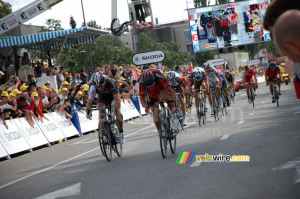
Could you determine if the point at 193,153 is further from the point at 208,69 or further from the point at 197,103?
the point at 208,69

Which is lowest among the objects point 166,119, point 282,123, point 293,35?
point 282,123

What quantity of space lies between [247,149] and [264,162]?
1.68 metres

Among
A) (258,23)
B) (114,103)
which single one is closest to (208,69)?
(114,103)

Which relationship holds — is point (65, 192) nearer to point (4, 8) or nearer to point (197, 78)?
point (197, 78)

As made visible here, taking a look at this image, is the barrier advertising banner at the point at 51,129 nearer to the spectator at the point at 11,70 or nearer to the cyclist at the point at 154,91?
the cyclist at the point at 154,91

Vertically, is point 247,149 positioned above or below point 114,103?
below

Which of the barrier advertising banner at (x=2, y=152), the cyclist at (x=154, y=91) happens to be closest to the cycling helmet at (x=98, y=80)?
the cyclist at (x=154, y=91)

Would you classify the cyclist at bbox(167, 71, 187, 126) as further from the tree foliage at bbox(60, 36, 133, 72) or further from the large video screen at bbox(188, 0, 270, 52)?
the large video screen at bbox(188, 0, 270, 52)

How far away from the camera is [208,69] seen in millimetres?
17656

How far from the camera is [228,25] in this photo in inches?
2099

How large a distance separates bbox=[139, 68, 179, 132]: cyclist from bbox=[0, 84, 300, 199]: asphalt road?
827mm

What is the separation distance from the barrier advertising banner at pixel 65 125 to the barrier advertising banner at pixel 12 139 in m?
2.71

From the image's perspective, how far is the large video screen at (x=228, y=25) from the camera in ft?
174

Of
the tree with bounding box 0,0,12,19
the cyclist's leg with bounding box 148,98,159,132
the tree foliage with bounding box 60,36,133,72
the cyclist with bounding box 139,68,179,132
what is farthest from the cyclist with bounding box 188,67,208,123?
the tree with bounding box 0,0,12,19
